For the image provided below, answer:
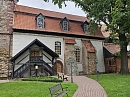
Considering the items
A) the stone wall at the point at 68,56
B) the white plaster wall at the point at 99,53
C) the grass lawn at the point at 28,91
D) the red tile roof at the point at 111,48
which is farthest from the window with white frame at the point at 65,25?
the grass lawn at the point at 28,91

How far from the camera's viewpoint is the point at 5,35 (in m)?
19.9

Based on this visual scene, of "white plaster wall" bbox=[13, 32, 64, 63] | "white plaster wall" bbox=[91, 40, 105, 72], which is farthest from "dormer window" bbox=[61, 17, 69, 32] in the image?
"white plaster wall" bbox=[91, 40, 105, 72]

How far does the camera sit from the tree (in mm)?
16773

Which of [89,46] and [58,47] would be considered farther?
[89,46]

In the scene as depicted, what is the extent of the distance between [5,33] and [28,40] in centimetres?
295

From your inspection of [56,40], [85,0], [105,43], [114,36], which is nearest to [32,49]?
[56,40]

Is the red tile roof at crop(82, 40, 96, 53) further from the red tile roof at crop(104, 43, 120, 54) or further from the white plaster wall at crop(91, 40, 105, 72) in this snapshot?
the red tile roof at crop(104, 43, 120, 54)

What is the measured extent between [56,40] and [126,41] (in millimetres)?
9411

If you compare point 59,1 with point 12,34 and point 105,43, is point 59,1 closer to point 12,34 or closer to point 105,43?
point 12,34

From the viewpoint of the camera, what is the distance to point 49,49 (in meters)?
20.6

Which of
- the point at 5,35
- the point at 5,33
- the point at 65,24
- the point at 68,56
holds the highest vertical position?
the point at 65,24

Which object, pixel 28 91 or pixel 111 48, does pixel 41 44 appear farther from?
pixel 111 48

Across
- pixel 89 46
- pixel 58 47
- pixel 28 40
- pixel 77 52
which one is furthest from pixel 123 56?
pixel 28 40

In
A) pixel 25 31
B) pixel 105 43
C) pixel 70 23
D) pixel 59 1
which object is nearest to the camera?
pixel 59 1
